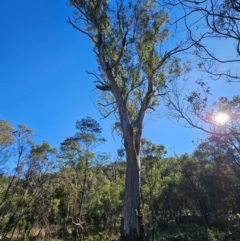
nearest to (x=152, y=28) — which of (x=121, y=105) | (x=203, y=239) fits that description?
(x=121, y=105)

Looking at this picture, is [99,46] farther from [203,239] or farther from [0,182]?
[203,239]

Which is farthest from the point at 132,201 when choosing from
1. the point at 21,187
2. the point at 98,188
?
the point at 98,188

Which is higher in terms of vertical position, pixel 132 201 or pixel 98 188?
pixel 98 188

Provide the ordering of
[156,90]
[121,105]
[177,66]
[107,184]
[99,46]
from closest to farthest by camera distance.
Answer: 1. [121,105]
2. [99,46]
3. [156,90]
4. [177,66]
5. [107,184]

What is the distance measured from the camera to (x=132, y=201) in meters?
5.36

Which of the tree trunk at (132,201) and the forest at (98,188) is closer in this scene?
the tree trunk at (132,201)

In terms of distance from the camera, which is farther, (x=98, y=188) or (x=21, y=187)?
(x=98, y=188)

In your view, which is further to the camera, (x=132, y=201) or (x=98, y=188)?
(x=98, y=188)

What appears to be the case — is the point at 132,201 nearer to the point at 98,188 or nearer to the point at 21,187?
the point at 21,187

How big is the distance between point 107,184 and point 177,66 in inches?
452

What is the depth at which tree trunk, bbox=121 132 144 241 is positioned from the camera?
5.12 metres

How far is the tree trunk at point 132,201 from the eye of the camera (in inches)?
201

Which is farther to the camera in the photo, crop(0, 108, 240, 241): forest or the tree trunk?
crop(0, 108, 240, 241): forest

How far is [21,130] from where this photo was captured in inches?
376
